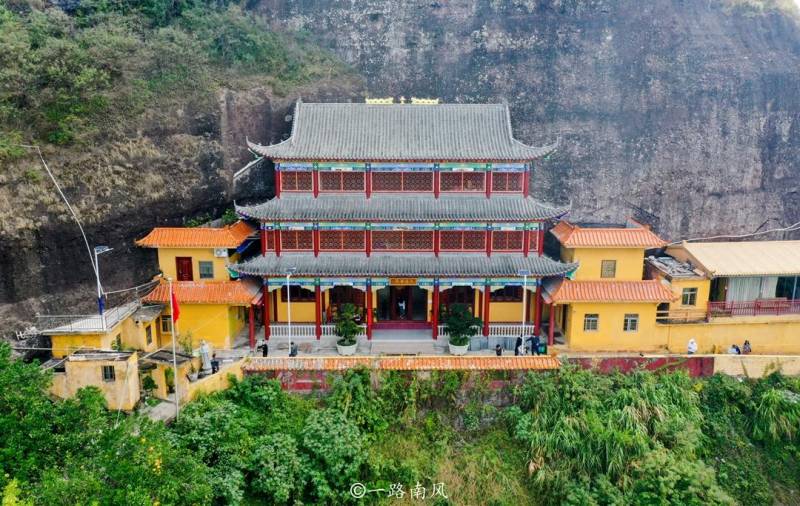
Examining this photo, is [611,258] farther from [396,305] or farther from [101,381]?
[101,381]

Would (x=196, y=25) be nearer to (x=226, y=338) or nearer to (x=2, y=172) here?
(x=2, y=172)

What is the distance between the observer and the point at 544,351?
82.9 ft

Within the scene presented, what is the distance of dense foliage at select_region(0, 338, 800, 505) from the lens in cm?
1642

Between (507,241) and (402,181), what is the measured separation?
5207 millimetres

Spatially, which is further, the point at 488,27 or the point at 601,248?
the point at 488,27

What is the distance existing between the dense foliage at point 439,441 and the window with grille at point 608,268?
16.4 feet

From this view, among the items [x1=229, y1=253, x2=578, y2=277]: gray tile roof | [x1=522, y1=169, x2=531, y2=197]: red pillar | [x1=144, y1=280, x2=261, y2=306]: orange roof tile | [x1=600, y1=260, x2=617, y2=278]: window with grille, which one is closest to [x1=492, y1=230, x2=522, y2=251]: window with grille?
[x1=229, y1=253, x2=578, y2=277]: gray tile roof

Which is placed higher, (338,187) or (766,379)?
(338,187)

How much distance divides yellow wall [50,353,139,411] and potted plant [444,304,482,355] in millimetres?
11959

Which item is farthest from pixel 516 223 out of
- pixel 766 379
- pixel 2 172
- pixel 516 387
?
pixel 2 172

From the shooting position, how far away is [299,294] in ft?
90.6

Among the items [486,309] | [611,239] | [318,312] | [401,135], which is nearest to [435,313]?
[486,309]

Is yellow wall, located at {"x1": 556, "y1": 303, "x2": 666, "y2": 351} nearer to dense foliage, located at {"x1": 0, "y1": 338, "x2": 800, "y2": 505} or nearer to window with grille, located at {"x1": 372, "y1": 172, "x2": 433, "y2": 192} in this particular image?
dense foliage, located at {"x1": 0, "y1": 338, "x2": 800, "y2": 505}

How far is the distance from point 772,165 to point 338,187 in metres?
24.2
